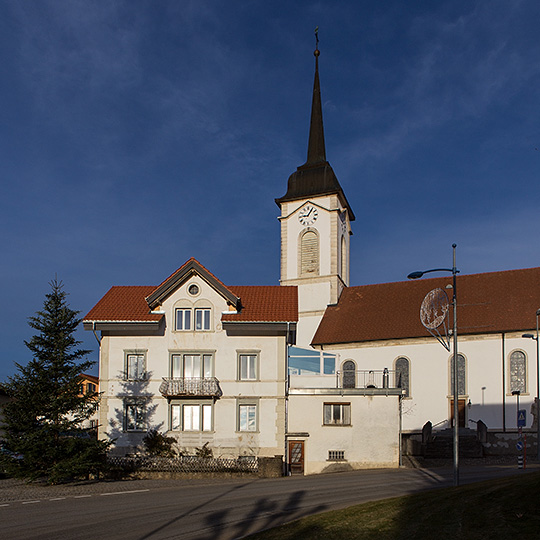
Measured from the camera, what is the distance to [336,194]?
6338 cm

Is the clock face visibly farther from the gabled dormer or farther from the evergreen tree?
the evergreen tree

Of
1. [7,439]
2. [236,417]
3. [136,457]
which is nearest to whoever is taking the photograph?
[7,439]

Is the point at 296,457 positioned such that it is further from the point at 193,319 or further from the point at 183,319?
the point at 183,319

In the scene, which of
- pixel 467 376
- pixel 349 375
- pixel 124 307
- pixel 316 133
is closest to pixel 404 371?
pixel 349 375

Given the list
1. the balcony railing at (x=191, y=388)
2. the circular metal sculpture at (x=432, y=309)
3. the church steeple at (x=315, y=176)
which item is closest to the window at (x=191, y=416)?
the balcony railing at (x=191, y=388)

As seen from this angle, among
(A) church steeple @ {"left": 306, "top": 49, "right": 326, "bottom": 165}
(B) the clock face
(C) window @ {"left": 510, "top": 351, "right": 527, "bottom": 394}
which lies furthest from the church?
(A) church steeple @ {"left": 306, "top": 49, "right": 326, "bottom": 165}

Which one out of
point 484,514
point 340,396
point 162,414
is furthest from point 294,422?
point 484,514

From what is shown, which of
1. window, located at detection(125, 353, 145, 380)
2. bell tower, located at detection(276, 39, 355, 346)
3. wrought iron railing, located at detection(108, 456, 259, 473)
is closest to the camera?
wrought iron railing, located at detection(108, 456, 259, 473)

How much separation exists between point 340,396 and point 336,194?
99.2ft

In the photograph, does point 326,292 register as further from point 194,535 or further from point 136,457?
point 194,535

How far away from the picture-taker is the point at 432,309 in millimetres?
47000

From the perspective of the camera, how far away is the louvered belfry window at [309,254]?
62875 millimetres

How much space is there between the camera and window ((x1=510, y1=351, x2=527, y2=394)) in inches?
1845

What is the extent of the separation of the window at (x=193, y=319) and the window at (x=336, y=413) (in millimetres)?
7786
